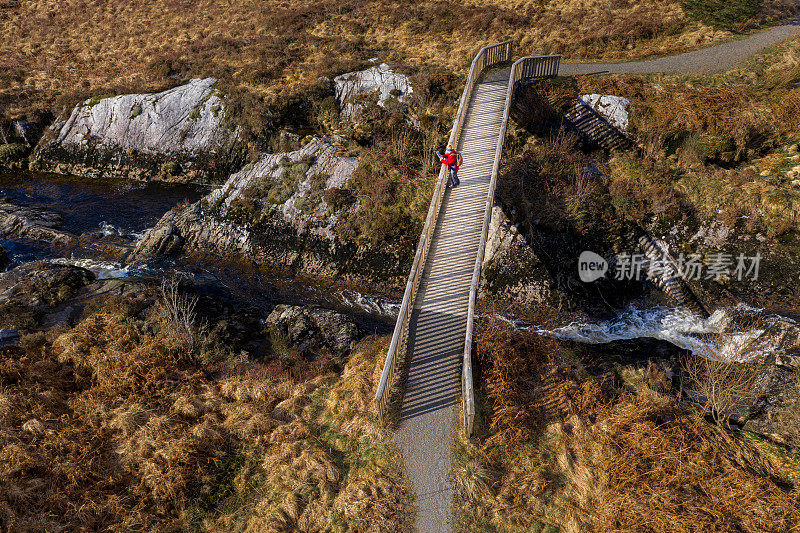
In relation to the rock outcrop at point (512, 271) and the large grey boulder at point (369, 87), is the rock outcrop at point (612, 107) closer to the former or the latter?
the rock outcrop at point (512, 271)

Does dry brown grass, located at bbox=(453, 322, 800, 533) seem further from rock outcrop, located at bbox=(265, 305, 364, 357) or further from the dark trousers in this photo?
the dark trousers

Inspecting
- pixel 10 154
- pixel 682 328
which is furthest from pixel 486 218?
pixel 10 154

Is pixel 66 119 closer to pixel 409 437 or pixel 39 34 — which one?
pixel 39 34

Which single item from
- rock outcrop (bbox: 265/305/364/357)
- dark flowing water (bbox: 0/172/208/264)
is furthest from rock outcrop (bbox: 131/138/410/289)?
rock outcrop (bbox: 265/305/364/357)

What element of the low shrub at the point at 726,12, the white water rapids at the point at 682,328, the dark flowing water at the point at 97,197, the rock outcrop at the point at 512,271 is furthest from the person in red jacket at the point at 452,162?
the low shrub at the point at 726,12

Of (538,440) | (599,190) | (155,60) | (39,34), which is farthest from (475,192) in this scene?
(39,34)

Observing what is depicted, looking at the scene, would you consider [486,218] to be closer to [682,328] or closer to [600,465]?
[600,465]
